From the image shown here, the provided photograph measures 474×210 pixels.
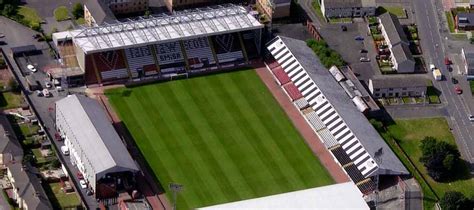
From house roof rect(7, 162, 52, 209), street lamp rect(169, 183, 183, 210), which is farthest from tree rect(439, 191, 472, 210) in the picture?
house roof rect(7, 162, 52, 209)

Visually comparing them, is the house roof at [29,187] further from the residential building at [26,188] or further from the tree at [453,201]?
the tree at [453,201]

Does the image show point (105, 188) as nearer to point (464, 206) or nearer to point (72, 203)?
point (72, 203)

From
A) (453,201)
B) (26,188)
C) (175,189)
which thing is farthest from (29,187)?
(453,201)

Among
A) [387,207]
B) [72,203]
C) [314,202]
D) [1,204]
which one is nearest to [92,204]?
[72,203]

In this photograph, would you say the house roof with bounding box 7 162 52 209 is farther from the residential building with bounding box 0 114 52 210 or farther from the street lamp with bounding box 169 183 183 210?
the street lamp with bounding box 169 183 183 210

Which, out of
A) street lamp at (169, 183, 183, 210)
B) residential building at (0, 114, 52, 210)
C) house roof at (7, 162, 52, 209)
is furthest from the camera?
street lamp at (169, 183, 183, 210)

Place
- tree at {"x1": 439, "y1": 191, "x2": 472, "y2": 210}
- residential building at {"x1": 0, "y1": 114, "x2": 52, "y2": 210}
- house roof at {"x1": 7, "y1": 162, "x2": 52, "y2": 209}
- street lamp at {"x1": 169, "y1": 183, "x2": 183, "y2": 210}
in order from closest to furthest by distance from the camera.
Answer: house roof at {"x1": 7, "y1": 162, "x2": 52, "y2": 209} → residential building at {"x1": 0, "y1": 114, "x2": 52, "y2": 210} → street lamp at {"x1": 169, "y1": 183, "x2": 183, "y2": 210} → tree at {"x1": 439, "y1": 191, "x2": 472, "y2": 210}

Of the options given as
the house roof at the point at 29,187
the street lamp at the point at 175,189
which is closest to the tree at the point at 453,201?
the street lamp at the point at 175,189
